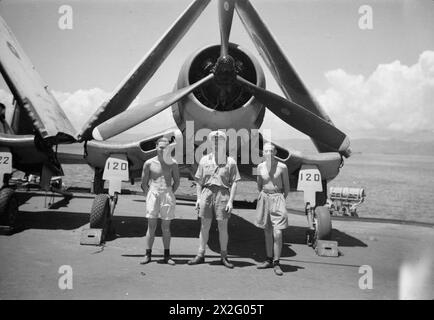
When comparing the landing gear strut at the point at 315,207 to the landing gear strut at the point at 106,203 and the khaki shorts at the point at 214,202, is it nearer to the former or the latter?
the khaki shorts at the point at 214,202

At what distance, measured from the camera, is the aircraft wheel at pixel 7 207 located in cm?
713

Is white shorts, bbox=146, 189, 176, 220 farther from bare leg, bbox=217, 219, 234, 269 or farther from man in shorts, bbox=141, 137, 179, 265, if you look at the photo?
bare leg, bbox=217, 219, 234, 269

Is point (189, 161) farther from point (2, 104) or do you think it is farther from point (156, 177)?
point (2, 104)

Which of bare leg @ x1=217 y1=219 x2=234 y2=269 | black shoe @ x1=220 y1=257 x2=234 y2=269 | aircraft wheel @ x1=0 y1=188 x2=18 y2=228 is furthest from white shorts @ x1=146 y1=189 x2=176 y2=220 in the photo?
aircraft wheel @ x1=0 y1=188 x2=18 y2=228

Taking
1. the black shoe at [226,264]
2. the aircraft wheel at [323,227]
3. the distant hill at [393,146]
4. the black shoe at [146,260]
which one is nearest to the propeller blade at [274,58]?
the aircraft wheel at [323,227]

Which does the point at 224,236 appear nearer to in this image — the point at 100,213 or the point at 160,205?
the point at 160,205

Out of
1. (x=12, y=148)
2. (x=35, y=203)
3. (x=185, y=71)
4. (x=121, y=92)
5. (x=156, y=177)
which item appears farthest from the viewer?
(x=35, y=203)

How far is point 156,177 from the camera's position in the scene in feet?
17.7

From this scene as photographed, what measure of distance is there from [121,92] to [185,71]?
1.46 meters

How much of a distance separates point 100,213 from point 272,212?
341 cm

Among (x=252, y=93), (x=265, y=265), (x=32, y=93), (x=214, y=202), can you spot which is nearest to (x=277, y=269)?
(x=265, y=265)
